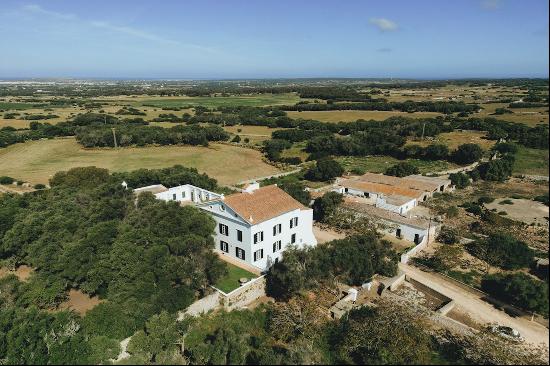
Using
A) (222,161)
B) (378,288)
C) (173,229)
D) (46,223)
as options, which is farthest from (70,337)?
(222,161)

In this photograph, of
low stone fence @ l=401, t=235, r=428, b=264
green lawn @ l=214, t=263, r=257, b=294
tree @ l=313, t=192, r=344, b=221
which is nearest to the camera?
green lawn @ l=214, t=263, r=257, b=294

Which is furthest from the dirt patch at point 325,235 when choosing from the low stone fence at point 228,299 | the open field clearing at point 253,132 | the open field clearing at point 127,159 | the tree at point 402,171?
the open field clearing at point 253,132

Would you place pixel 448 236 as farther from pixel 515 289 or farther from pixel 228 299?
pixel 228 299

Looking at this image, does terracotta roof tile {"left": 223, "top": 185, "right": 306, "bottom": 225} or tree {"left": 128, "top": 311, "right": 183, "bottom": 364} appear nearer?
tree {"left": 128, "top": 311, "right": 183, "bottom": 364}

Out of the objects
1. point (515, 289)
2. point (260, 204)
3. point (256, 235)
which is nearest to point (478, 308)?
point (515, 289)

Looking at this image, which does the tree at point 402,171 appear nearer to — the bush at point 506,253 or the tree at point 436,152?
the tree at point 436,152

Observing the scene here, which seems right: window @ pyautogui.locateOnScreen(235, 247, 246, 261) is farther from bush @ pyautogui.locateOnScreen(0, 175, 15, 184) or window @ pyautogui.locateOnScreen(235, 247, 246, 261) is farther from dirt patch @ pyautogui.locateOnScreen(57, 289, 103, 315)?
bush @ pyautogui.locateOnScreen(0, 175, 15, 184)

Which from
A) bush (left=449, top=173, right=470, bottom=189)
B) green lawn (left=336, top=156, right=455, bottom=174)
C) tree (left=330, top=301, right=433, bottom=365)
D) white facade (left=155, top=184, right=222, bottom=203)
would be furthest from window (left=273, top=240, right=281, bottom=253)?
green lawn (left=336, top=156, right=455, bottom=174)
